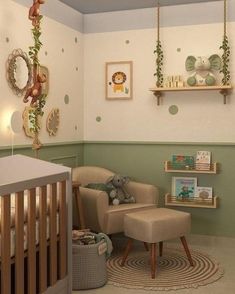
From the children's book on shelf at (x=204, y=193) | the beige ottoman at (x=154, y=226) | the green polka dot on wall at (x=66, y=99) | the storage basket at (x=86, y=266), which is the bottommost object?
the storage basket at (x=86, y=266)

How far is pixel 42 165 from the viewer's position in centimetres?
271

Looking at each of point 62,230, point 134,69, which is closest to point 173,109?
point 134,69

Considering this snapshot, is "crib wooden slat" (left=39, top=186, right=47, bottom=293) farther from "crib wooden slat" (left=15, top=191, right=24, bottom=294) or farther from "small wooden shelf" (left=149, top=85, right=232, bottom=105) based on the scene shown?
"small wooden shelf" (left=149, top=85, right=232, bottom=105)

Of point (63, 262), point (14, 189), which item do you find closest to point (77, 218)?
point (63, 262)

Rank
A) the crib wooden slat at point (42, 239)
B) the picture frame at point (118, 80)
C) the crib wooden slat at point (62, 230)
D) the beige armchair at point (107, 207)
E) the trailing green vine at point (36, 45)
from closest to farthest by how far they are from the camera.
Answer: the crib wooden slat at point (42, 239), the crib wooden slat at point (62, 230), the trailing green vine at point (36, 45), the beige armchair at point (107, 207), the picture frame at point (118, 80)

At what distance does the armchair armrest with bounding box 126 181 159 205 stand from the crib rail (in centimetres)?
145

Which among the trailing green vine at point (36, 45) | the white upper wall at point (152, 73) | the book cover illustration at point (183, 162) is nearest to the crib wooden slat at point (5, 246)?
the trailing green vine at point (36, 45)

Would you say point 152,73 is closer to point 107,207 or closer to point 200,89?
point 200,89

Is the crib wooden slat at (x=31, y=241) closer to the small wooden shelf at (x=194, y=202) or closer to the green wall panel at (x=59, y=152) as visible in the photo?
the green wall panel at (x=59, y=152)

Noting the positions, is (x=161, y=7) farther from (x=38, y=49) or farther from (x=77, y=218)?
(x=77, y=218)

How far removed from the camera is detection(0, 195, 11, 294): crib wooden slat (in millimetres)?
2057

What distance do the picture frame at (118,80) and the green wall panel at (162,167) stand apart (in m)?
0.50

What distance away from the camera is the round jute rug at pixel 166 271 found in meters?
3.18

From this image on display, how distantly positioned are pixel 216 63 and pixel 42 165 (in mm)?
2206
